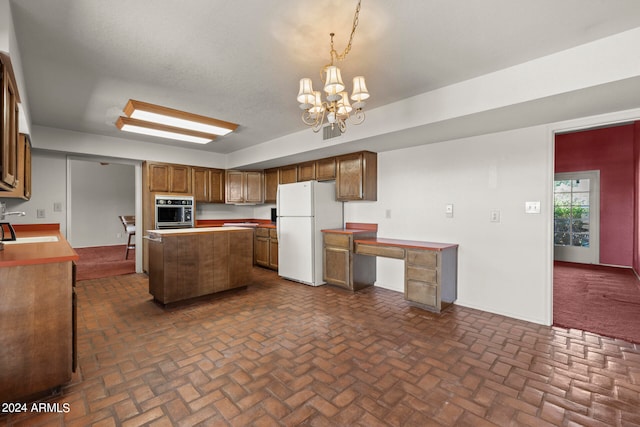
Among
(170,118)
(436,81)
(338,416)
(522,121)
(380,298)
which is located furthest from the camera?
(380,298)

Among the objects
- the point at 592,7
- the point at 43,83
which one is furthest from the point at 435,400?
the point at 43,83

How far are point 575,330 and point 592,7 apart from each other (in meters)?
2.75

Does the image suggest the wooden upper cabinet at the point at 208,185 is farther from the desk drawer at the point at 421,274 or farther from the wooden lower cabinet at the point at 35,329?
the desk drawer at the point at 421,274

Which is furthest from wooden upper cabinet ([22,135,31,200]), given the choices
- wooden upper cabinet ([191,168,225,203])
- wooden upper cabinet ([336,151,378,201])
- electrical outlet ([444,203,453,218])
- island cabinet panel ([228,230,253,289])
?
electrical outlet ([444,203,453,218])

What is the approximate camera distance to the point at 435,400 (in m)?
1.77

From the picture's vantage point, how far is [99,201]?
825 cm

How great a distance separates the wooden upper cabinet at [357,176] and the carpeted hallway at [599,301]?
262cm

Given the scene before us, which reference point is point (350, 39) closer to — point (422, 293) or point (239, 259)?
point (422, 293)

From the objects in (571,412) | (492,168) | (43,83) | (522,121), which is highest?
(43,83)

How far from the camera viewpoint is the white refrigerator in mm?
4328

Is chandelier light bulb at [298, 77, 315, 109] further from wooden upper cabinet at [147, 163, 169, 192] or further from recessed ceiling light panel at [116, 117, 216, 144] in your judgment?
wooden upper cabinet at [147, 163, 169, 192]

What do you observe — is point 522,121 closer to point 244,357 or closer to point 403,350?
point 403,350

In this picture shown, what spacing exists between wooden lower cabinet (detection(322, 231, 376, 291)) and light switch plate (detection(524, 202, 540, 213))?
1.95 metres

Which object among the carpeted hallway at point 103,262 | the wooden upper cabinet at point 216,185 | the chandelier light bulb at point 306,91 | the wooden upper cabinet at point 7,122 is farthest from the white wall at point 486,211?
the carpeted hallway at point 103,262
